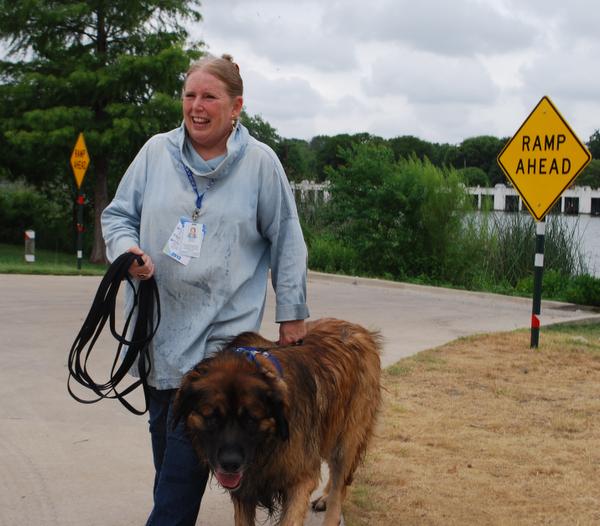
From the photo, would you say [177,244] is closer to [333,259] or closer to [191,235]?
[191,235]

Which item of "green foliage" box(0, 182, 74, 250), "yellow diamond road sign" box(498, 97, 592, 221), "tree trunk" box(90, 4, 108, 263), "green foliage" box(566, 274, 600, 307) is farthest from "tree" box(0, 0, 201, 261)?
"yellow diamond road sign" box(498, 97, 592, 221)

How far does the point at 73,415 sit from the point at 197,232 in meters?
3.71

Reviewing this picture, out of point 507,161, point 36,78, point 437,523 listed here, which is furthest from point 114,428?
point 36,78

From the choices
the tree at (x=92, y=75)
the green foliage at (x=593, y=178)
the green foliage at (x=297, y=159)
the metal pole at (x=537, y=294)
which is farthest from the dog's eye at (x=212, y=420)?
the green foliage at (x=593, y=178)

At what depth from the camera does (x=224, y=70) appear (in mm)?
3693

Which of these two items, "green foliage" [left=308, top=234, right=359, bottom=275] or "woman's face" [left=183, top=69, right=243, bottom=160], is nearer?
"woman's face" [left=183, top=69, right=243, bottom=160]

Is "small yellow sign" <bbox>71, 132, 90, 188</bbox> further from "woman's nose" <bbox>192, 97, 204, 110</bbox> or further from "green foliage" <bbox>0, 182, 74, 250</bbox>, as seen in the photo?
"woman's nose" <bbox>192, 97, 204, 110</bbox>

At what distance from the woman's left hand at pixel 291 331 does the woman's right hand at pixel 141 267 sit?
673 mm

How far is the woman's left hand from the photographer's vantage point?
3.98 meters

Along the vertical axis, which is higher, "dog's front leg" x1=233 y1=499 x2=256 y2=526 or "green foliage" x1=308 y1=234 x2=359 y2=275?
"green foliage" x1=308 y1=234 x2=359 y2=275

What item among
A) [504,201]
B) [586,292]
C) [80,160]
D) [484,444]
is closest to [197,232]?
[484,444]

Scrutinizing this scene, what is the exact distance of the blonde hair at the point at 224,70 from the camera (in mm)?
3682

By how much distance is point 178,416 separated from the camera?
11.4 feet

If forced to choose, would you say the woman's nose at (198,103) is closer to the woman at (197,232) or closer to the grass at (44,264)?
the woman at (197,232)
